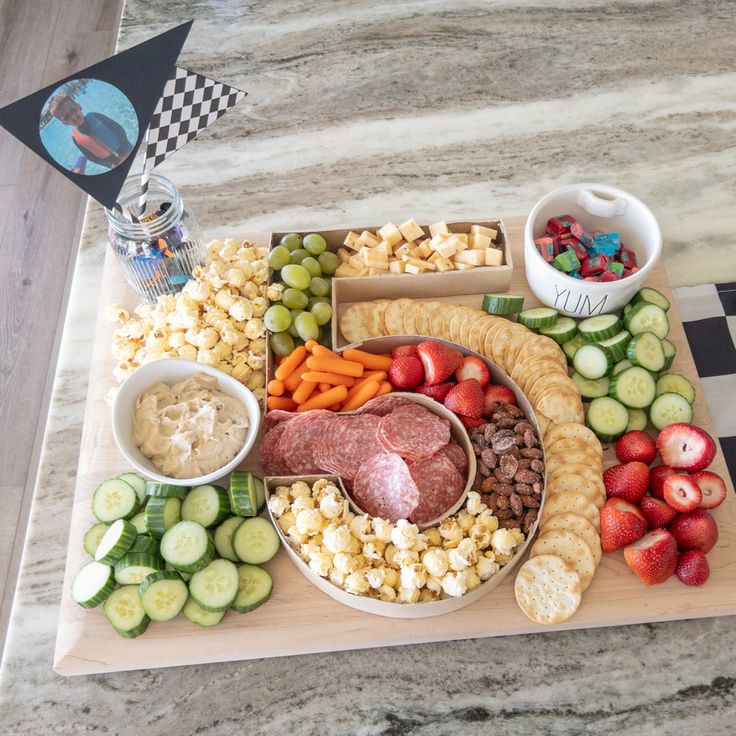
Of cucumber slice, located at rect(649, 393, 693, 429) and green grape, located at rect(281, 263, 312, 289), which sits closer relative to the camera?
cucumber slice, located at rect(649, 393, 693, 429)

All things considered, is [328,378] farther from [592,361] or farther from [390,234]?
[592,361]

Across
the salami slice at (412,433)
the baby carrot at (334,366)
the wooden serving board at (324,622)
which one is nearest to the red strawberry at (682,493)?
the wooden serving board at (324,622)

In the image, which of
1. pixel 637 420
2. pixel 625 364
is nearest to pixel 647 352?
pixel 625 364

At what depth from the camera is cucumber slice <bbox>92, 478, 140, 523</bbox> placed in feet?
5.20

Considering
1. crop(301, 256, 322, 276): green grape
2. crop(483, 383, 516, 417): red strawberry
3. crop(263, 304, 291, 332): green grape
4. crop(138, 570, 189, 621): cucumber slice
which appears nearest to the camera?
crop(138, 570, 189, 621): cucumber slice

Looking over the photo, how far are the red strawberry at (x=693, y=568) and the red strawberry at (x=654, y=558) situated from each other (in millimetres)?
19

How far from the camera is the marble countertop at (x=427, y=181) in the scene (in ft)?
4.96

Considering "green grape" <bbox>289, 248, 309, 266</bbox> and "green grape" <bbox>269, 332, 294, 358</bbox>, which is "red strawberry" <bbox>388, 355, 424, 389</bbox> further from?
"green grape" <bbox>289, 248, 309, 266</bbox>

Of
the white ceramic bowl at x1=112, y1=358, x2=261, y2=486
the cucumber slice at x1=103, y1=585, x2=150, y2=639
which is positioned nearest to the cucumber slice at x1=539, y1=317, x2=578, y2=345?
the white ceramic bowl at x1=112, y1=358, x2=261, y2=486

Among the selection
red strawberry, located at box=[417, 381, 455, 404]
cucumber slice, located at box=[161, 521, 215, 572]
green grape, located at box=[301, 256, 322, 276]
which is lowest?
cucumber slice, located at box=[161, 521, 215, 572]

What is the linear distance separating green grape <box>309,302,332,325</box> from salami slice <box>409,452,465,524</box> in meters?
0.48

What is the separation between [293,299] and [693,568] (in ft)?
3.53

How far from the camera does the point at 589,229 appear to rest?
A: 6.38 feet

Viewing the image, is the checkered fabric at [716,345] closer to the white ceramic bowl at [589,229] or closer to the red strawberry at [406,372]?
the white ceramic bowl at [589,229]
